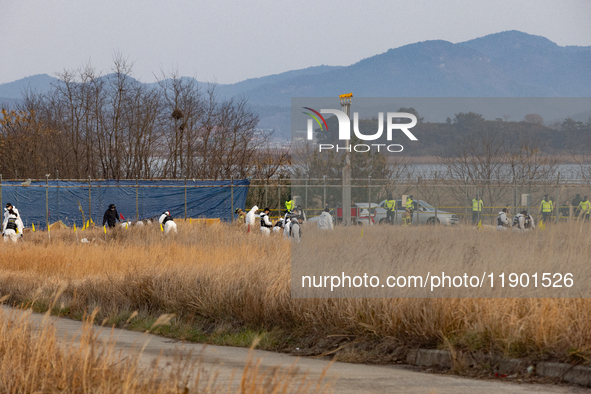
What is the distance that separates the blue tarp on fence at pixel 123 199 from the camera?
31.6m

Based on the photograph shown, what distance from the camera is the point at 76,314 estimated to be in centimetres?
1281

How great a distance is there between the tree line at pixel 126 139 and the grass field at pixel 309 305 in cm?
2858

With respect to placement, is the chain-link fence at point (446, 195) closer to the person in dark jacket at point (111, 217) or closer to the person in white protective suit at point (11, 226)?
the person in dark jacket at point (111, 217)

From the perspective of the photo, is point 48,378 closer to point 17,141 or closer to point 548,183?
point 548,183

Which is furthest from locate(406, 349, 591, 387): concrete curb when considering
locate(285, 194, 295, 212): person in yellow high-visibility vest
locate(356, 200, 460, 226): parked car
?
locate(356, 200, 460, 226): parked car

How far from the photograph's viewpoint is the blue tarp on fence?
31594 millimetres

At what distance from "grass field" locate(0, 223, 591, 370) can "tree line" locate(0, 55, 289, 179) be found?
28.6 meters

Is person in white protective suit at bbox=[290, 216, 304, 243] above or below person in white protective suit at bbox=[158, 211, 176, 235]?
above

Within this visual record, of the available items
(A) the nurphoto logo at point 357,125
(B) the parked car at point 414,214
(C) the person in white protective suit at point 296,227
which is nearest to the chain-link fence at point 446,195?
(B) the parked car at point 414,214

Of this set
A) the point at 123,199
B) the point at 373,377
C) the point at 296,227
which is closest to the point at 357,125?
the point at 373,377

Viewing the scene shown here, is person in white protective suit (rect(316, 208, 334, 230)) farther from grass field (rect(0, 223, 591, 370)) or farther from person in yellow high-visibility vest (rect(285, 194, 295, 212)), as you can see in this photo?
person in yellow high-visibility vest (rect(285, 194, 295, 212))

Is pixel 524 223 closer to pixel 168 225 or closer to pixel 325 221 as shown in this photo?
pixel 325 221

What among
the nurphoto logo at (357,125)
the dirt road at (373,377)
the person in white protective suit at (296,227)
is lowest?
the dirt road at (373,377)

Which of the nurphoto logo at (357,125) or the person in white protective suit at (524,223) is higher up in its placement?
the nurphoto logo at (357,125)
